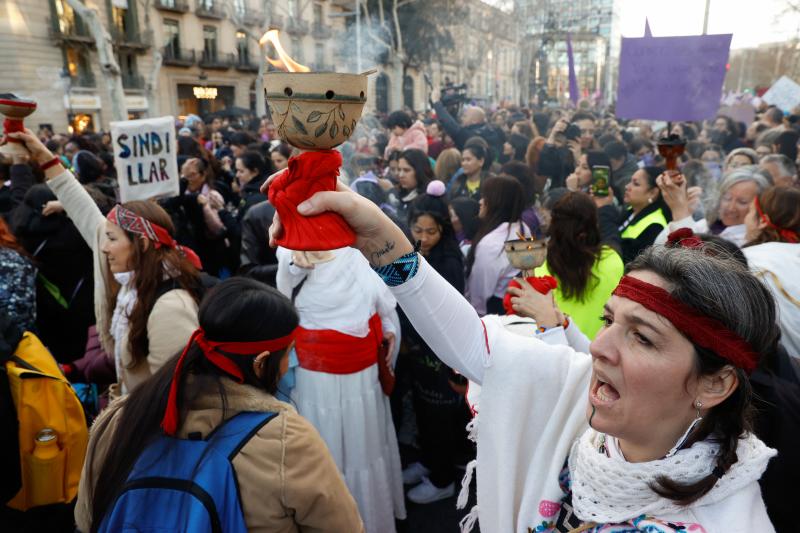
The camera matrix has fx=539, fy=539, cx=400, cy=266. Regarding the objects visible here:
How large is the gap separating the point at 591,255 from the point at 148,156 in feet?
11.1

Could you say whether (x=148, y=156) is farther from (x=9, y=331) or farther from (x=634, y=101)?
(x=634, y=101)

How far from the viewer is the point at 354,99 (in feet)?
3.86

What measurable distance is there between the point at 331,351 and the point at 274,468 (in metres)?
1.56

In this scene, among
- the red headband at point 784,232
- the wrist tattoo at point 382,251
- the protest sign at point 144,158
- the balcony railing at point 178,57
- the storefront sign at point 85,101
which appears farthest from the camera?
the balcony railing at point 178,57

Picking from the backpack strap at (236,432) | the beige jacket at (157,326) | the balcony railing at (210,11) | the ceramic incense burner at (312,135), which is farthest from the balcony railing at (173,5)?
the ceramic incense burner at (312,135)

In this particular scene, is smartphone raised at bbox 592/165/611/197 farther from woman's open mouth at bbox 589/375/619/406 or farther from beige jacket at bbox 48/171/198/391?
woman's open mouth at bbox 589/375/619/406

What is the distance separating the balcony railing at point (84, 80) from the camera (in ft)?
94.8

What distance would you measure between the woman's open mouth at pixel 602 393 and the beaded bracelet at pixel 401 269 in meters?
0.50

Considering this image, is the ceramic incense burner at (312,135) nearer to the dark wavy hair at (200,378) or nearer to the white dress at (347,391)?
the dark wavy hair at (200,378)

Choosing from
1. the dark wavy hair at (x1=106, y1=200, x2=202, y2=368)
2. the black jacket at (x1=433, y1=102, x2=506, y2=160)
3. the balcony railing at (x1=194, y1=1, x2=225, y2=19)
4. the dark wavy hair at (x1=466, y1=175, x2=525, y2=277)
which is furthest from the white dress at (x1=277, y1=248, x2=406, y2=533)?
the balcony railing at (x1=194, y1=1, x2=225, y2=19)

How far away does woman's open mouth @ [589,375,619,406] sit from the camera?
1200mm

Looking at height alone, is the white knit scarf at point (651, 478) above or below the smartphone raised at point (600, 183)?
below

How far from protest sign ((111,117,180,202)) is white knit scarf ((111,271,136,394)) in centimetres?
153

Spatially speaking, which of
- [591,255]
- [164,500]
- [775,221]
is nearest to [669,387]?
[164,500]
